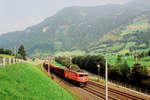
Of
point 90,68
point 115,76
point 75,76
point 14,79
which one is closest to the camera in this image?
point 14,79

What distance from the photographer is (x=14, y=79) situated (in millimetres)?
14438

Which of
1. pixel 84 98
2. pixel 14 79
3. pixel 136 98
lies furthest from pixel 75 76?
pixel 14 79

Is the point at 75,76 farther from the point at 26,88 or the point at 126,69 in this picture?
the point at 126,69

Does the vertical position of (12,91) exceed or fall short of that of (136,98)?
it exceeds it

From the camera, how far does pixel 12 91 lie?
11.4m

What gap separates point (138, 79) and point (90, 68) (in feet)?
167

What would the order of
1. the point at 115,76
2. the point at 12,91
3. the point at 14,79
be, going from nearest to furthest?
the point at 12,91
the point at 14,79
the point at 115,76

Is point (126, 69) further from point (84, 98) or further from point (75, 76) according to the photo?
point (84, 98)

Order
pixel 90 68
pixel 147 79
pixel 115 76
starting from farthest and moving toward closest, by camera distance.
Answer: pixel 90 68 → pixel 115 76 → pixel 147 79

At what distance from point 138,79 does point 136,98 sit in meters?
36.1

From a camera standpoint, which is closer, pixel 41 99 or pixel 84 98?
pixel 41 99

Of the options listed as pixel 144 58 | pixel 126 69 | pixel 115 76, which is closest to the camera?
pixel 126 69

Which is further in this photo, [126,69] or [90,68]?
[90,68]

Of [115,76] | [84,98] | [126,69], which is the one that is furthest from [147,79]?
[84,98]
